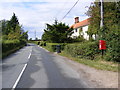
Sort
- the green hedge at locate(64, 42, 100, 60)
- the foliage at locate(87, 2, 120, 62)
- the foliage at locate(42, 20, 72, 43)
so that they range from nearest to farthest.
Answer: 1. the foliage at locate(87, 2, 120, 62)
2. the green hedge at locate(64, 42, 100, 60)
3. the foliage at locate(42, 20, 72, 43)

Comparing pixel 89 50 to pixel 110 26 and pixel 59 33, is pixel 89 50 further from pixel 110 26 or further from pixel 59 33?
pixel 59 33

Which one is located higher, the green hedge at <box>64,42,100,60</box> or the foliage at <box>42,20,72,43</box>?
the foliage at <box>42,20,72,43</box>

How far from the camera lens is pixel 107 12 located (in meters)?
21.7

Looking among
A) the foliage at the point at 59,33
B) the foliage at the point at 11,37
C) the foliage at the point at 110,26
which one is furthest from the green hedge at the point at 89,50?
the foliage at the point at 59,33

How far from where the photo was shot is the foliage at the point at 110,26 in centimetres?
1181

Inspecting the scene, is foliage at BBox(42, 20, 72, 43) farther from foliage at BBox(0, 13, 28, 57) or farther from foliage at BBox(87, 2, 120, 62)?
foliage at BBox(87, 2, 120, 62)

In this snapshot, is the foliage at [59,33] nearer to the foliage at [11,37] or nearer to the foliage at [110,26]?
the foliage at [11,37]

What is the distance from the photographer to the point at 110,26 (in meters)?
15.8

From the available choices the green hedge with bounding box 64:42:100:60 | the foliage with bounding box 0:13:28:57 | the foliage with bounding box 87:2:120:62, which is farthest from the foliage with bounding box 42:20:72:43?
the green hedge with bounding box 64:42:100:60

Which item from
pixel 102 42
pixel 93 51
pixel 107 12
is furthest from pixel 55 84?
pixel 107 12

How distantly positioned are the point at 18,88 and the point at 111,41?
8.09 meters

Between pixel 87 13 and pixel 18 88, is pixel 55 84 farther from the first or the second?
pixel 87 13

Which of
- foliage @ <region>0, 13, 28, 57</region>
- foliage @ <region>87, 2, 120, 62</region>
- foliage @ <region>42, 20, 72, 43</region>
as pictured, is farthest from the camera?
foliage @ <region>42, 20, 72, 43</region>

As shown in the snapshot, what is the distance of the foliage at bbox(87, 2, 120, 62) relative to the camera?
11807 mm
